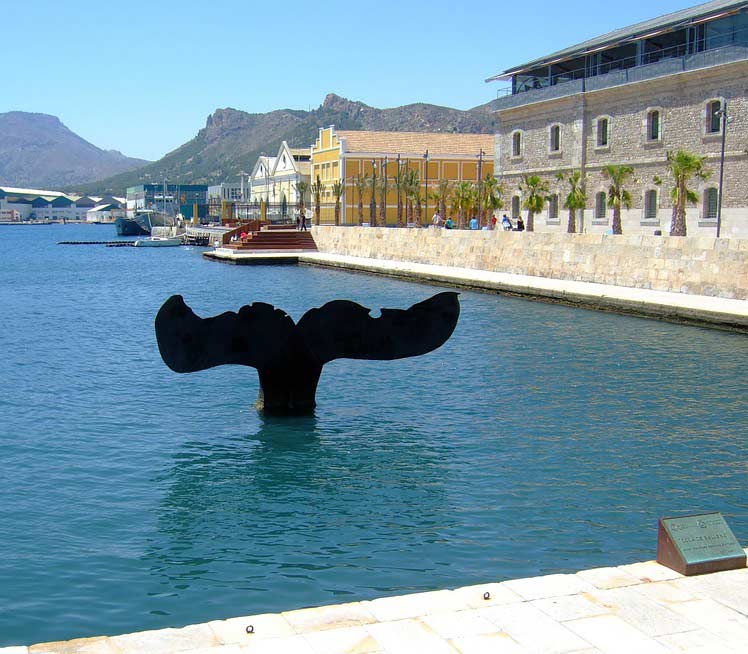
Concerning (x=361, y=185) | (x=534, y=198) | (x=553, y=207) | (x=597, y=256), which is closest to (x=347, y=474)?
(x=597, y=256)

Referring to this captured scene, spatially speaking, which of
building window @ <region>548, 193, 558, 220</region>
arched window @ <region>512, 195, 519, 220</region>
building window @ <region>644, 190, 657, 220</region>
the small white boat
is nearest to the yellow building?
the small white boat

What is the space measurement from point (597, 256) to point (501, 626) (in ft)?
80.1

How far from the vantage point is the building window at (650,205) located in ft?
122

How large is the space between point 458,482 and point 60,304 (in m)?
24.1

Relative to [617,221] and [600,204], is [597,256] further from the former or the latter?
[600,204]

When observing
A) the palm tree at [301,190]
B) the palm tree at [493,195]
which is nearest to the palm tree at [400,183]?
the palm tree at [301,190]

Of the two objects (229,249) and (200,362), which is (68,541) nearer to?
(200,362)

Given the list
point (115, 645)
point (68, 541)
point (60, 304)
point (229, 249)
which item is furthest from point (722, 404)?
point (229, 249)

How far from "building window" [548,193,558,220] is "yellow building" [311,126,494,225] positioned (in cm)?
2411

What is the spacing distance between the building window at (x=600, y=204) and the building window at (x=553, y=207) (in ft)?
8.90

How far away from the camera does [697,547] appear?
6.00 m

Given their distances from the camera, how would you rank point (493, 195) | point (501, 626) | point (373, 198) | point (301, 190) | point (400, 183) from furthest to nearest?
point (301, 190) < point (400, 183) < point (373, 198) < point (493, 195) < point (501, 626)

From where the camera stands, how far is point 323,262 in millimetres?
47281

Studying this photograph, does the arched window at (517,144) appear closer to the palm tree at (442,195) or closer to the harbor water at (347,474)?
the palm tree at (442,195)
